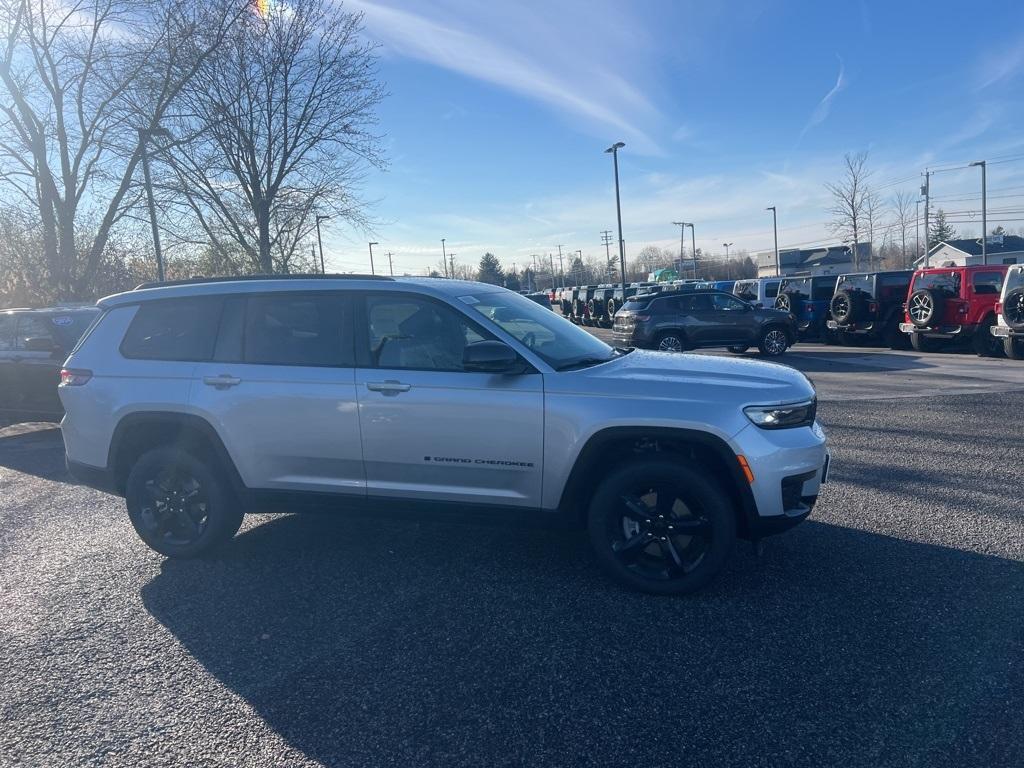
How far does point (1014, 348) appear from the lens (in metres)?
14.9

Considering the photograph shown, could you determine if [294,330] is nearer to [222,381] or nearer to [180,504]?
[222,381]

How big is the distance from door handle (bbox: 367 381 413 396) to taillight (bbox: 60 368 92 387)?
2092 mm

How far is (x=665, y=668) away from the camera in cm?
330

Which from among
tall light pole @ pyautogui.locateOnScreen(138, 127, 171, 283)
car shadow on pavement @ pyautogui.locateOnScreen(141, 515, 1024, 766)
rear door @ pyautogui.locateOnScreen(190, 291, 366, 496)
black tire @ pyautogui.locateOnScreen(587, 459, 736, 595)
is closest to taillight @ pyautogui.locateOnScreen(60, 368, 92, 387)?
rear door @ pyautogui.locateOnScreen(190, 291, 366, 496)

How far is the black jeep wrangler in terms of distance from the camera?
18828 millimetres

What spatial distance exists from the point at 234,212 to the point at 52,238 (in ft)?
17.9

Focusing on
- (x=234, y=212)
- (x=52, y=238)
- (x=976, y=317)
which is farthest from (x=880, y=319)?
(x=52, y=238)

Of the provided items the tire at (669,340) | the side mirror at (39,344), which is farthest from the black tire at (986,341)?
the side mirror at (39,344)

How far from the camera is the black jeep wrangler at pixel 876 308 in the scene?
18828 millimetres

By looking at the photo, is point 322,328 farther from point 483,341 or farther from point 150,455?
point 150,455

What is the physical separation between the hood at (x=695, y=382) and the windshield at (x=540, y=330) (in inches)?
8.3

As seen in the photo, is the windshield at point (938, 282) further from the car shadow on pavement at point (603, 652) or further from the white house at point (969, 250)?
the white house at point (969, 250)

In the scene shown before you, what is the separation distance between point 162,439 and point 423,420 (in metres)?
1.93

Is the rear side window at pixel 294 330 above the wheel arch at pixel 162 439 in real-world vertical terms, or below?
above
